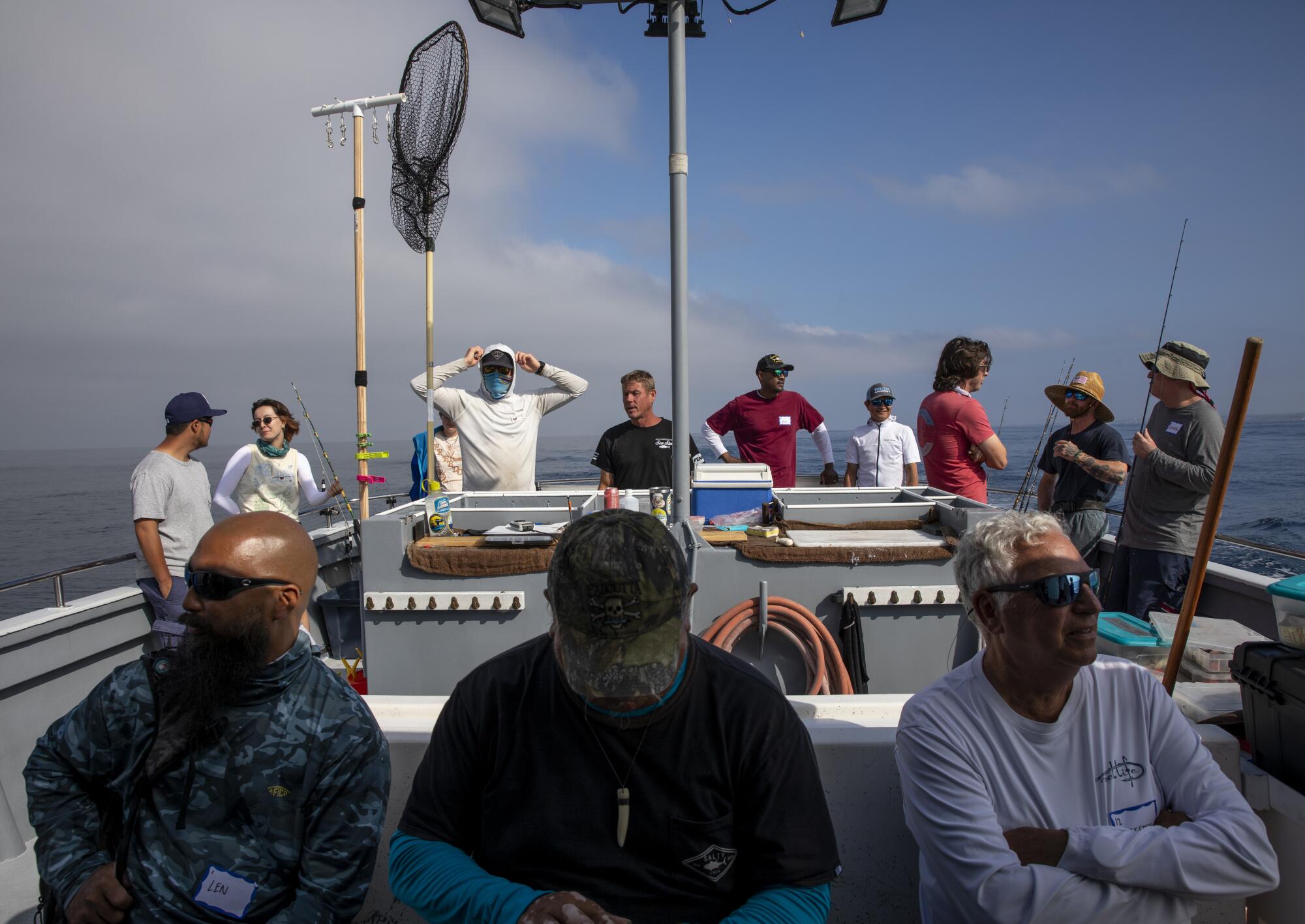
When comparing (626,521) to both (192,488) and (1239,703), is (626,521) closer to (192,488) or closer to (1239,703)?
(1239,703)

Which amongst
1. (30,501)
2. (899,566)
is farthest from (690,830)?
(30,501)

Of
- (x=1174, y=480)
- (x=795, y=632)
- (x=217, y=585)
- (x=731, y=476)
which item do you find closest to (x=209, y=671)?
(x=217, y=585)

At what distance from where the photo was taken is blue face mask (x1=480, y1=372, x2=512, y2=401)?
16.9ft

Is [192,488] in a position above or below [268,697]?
above

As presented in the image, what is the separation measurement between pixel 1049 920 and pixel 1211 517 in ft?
4.19

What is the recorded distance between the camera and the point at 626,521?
1.32 meters

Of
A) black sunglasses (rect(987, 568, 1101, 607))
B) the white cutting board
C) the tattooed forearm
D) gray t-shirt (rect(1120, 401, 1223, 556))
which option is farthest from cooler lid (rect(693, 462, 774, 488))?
black sunglasses (rect(987, 568, 1101, 607))

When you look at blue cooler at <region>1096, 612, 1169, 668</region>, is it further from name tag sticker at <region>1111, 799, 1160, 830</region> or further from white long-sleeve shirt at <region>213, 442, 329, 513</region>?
white long-sleeve shirt at <region>213, 442, 329, 513</region>

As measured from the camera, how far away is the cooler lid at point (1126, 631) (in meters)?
2.48

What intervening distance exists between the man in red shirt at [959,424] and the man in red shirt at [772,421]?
1096mm

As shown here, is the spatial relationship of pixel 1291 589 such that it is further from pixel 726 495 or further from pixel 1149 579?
pixel 726 495

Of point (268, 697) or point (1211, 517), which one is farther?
point (1211, 517)

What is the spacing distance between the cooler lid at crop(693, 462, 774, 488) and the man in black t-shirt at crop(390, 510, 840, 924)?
2865 millimetres

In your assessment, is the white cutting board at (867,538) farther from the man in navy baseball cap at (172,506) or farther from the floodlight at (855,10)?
the man in navy baseball cap at (172,506)
